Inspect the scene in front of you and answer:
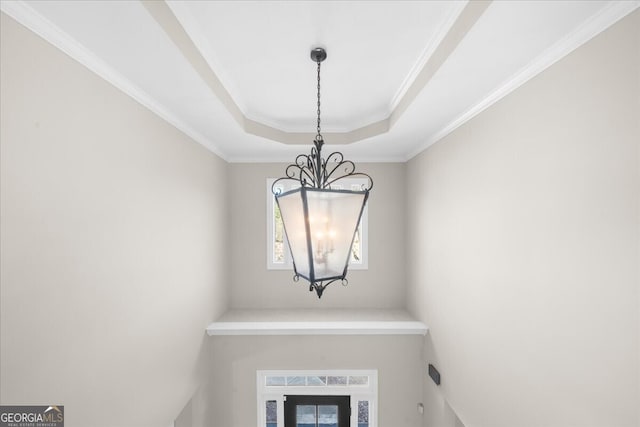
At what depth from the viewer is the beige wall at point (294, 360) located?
3602 millimetres

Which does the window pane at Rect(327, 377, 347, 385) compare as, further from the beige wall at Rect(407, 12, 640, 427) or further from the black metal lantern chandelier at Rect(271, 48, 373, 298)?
the black metal lantern chandelier at Rect(271, 48, 373, 298)

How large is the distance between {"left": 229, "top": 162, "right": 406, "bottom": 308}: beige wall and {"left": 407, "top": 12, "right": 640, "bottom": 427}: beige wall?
1415 mm

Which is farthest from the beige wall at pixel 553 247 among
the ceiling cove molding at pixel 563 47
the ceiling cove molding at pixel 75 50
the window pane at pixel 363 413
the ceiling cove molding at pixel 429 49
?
the ceiling cove molding at pixel 75 50

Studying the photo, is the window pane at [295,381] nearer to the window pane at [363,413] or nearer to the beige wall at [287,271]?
the window pane at [363,413]

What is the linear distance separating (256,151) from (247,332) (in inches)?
83.2

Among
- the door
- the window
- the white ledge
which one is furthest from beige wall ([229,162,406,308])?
the door

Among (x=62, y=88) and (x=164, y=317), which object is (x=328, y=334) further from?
(x=62, y=88)

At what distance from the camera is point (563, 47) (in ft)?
4.99

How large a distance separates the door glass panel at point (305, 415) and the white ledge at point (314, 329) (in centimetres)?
98

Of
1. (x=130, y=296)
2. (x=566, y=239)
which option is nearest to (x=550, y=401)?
(x=566, y=239)

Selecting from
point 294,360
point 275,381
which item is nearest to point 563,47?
point 294,360

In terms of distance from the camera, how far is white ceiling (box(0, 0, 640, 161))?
1.35 m

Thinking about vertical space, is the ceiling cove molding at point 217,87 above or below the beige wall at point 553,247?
above

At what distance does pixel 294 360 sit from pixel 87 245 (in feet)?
8.66
